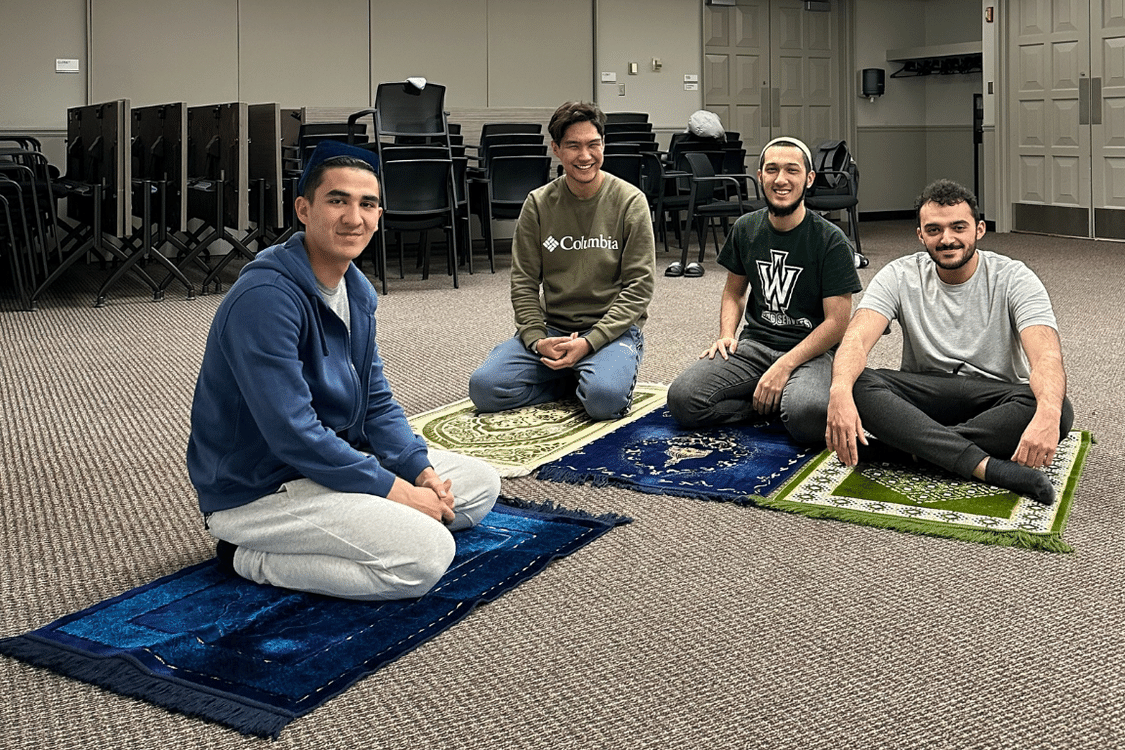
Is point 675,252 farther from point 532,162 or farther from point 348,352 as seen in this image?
point 348,352

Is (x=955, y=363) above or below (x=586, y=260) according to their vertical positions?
below

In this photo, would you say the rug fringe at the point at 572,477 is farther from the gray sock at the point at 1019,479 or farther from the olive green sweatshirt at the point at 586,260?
the gray sock at the point at 1019,479

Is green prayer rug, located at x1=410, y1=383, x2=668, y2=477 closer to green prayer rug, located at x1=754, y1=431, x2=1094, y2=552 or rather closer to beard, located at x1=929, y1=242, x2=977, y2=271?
green prayer rug, located at x1=754, y1=431, x2=1094, y2=552

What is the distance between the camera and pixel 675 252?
32.1 feet

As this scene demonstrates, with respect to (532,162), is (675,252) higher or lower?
lower

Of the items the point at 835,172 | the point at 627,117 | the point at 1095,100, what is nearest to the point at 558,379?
the point at 835,172

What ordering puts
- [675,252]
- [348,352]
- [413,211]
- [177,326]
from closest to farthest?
[348,352]
[177,326]
[413,211]
[675,252]

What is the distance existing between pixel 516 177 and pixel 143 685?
22.2ft

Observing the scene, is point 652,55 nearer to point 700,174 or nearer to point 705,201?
point 705,201

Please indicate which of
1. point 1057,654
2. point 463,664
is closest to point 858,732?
point 1057,654

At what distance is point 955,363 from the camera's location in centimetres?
312

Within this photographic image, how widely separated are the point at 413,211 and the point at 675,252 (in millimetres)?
2986

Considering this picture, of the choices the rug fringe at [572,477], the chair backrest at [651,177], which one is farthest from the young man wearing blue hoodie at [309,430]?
the chair backrest at [651,177]

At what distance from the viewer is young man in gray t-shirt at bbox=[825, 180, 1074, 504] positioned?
115 inches
